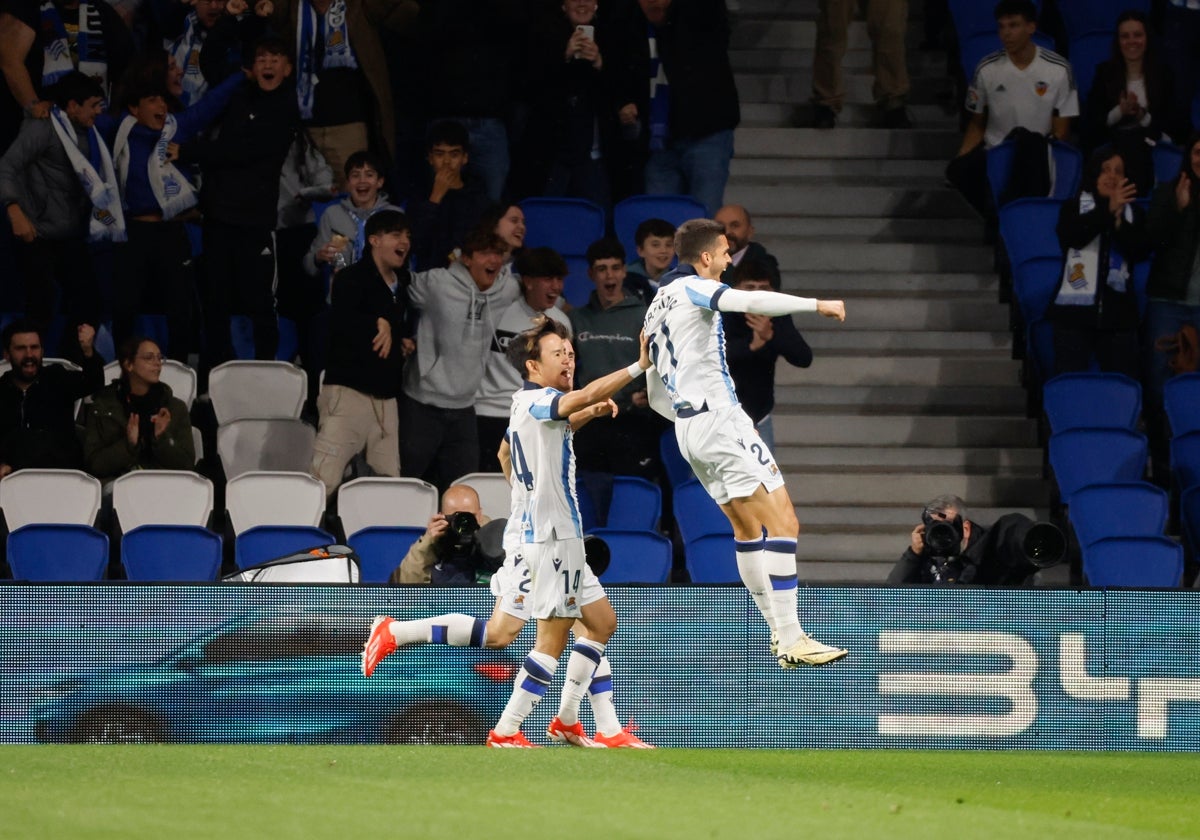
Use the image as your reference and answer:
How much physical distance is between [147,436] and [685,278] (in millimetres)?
4565

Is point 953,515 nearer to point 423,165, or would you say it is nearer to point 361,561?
point 361,561

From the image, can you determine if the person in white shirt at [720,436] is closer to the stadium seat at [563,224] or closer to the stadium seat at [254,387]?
the stadium seat at [254,387]

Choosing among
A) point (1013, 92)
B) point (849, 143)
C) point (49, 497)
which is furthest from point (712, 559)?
point (849, 143)

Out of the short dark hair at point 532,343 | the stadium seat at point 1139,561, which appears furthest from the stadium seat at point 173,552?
the stadium seat at point 1139,561

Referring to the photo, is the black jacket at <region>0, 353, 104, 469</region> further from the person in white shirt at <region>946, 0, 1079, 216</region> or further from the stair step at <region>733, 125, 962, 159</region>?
the person in white shirt at <region>946, 0, 1079, 216</region>

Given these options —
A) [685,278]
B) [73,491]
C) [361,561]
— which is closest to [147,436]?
[73,491]

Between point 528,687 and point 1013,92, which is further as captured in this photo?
point 1013,92

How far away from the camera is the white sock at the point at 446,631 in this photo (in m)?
9.41

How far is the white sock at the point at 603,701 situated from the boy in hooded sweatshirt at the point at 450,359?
329 cm

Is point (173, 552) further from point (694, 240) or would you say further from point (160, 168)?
point (694, 240)

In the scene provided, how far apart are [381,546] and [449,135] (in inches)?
126

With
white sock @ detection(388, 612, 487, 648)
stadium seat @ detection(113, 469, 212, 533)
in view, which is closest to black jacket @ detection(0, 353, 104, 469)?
stadium seat @ detection(113, 469, 212, 533)

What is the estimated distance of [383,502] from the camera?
11898 mm

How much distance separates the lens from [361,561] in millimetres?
11344
